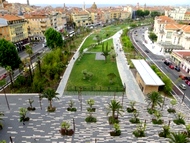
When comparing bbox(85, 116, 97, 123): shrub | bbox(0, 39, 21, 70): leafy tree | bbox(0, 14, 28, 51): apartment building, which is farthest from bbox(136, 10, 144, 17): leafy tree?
bbox(85, 116, 97, 123): shrub

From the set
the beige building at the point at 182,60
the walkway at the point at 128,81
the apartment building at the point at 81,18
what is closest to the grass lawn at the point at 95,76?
the walkway at the point at 128,81

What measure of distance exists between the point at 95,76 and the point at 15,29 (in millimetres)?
45884

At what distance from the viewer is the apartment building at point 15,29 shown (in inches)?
2886

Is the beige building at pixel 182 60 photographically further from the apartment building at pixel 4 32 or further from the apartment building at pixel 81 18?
the apartment building at pixel 81 18

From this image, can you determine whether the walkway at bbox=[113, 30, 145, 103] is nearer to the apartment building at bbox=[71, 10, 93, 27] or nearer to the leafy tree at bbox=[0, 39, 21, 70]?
the leafy tree at bbox=[0, 39, 21, 70]

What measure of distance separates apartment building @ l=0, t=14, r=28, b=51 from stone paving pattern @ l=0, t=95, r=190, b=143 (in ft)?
142

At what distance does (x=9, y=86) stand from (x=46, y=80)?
30.2 ft

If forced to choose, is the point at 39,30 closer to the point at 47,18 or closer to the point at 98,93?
the point at 47,18

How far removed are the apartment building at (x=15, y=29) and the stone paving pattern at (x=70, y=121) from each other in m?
43.4

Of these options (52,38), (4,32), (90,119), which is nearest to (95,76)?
(90,119)

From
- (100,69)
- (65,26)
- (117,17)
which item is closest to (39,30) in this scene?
(65,26)

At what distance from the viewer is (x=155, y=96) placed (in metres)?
34.3

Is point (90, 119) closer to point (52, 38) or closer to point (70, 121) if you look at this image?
point (70, 121)

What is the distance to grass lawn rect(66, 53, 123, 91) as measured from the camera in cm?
4628
